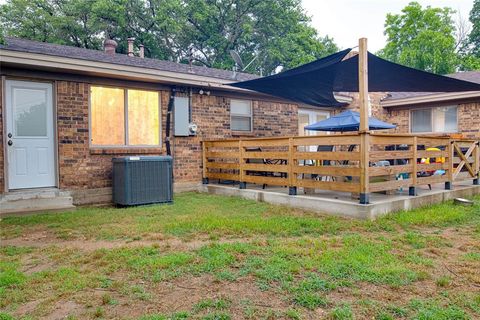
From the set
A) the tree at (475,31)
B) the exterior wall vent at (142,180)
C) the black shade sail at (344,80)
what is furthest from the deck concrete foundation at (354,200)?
the tree at (475,31)

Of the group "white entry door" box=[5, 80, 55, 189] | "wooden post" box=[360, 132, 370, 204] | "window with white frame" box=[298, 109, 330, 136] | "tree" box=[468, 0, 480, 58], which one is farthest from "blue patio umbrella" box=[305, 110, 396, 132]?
"tree" box=[468, 0, 480, 58]

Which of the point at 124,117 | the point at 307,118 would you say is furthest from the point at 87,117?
the point at 307,118

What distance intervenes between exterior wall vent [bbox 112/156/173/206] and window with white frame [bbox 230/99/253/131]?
2633mm

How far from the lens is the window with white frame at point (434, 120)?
445 inches

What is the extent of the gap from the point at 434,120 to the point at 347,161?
21.1 ft

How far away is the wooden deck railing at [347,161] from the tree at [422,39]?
16.7 m

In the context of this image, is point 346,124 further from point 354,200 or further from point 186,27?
point 186,27

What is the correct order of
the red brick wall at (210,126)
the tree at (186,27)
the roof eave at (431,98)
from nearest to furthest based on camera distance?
the red brick wall at (210,126) → the roof eave at (431,98) → the tree at (186,27)

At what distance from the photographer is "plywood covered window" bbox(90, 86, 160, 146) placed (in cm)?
713

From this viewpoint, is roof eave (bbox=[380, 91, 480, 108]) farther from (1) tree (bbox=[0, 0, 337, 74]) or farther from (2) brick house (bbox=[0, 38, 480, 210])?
(1) tree (bbox=[0, 0, 337, 74])

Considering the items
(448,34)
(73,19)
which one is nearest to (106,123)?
(73,19)

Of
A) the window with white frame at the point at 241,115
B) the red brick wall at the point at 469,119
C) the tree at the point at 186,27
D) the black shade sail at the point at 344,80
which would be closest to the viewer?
the black shade sail at the point at 344,80

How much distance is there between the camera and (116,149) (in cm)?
726

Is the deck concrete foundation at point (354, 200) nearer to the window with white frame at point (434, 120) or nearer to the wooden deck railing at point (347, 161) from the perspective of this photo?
the wooden deck railing at point (347, 161)
